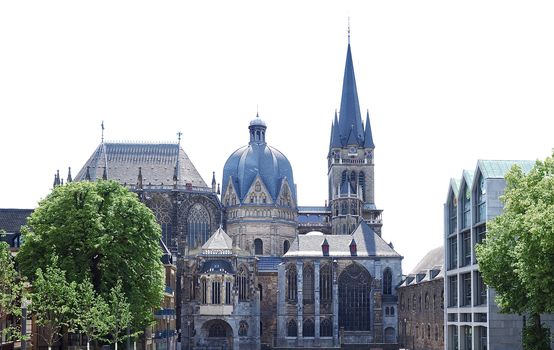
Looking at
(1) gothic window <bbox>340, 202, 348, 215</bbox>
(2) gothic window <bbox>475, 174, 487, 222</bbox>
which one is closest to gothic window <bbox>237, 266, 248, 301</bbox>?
(1) gothic window <bbox>340, 202, 348, 215</bbox>

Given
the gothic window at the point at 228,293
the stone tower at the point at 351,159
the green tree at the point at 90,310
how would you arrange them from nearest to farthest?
1. the green tree at the point at 90,310
2. the gothic window at the point at 228,293
3. the stone tower at the point at 351,159

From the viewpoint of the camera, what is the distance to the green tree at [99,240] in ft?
191

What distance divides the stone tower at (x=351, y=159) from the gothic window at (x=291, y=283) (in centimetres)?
2360

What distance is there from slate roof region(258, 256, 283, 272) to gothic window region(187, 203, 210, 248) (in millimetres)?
8779

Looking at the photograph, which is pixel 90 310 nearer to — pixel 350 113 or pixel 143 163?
pixel 143 163

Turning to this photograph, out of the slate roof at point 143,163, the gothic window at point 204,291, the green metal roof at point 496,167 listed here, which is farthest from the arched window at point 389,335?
the green metal roof at point 496,167

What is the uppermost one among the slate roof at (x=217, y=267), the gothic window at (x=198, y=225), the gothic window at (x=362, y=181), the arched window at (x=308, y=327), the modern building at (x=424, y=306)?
the gothic window at (x=362, y=181)

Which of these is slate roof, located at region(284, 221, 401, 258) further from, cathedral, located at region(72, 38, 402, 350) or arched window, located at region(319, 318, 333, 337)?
arched window, located at region(319, 318, 333, 337)

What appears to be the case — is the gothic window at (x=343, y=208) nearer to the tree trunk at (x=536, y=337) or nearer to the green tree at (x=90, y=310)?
the green tree at (x=90, y=310)

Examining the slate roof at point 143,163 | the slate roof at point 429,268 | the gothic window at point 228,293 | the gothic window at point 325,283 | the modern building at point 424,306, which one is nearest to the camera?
the modern building at point 424,306

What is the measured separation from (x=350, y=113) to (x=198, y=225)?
40.6 meters

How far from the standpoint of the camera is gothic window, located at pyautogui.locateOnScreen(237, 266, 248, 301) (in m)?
114

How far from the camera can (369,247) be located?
120m

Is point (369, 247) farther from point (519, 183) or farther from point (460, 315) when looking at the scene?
point (519, 183)
